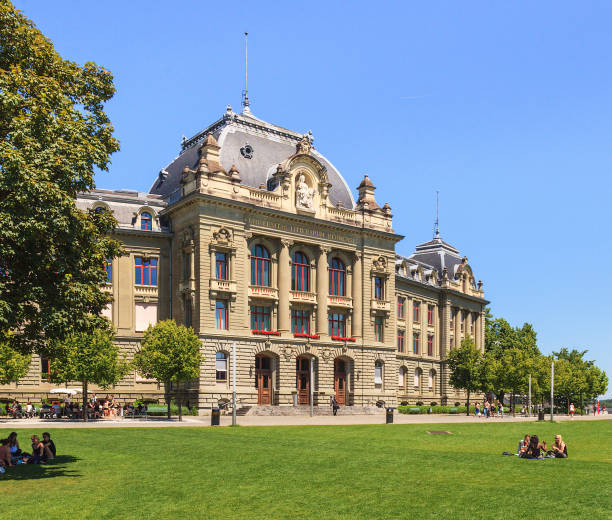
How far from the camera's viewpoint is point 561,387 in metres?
95.7

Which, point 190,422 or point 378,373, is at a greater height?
point 378,373

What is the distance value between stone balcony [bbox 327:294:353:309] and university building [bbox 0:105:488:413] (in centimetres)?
12

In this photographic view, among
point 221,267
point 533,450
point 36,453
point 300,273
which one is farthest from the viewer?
point 300,273

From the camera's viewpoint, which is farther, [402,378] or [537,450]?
[402,378]

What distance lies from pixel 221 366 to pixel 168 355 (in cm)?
973

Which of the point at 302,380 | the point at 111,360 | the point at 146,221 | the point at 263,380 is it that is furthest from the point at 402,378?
the point at 111,360

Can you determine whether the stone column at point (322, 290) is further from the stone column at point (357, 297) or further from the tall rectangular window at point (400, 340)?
the tall rectangular window at point (400, 340)

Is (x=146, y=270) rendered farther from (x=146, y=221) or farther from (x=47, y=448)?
(x=47, y=448)

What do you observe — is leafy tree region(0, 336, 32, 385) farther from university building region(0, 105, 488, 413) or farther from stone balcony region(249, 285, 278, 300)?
stone balcony region(249, 285, 278, 300)

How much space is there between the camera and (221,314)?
64.0 meters

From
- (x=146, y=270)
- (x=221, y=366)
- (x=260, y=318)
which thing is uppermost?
(x=146, y=270)

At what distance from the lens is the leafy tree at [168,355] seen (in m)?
53.9

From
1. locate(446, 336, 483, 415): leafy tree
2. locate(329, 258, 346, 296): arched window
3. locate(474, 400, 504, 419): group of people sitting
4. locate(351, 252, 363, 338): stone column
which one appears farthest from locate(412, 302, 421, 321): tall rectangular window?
locate(329, 258, 346, 296): arched window

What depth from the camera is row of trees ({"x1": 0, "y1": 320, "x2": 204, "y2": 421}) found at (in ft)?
161
